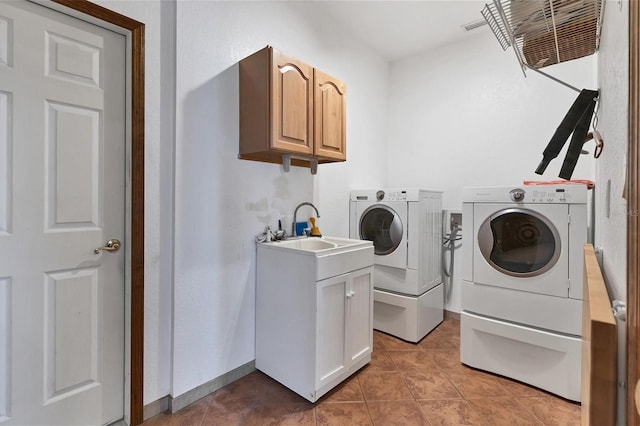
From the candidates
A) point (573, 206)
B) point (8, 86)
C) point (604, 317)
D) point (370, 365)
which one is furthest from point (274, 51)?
point (370, 365)

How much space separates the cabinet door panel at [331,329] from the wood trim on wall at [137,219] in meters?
0.95

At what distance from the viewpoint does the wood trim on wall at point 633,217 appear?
0.43m

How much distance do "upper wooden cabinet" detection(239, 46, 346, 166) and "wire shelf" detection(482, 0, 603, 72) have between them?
105 centimetres

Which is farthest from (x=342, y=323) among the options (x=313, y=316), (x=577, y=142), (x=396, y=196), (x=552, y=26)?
(x=552, y=26)

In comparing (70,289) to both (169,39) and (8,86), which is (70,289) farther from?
(169,39)

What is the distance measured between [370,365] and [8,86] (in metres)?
2.56

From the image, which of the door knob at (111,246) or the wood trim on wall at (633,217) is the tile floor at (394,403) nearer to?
the door knob at (111,246)

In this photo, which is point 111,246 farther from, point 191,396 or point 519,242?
point 519,242

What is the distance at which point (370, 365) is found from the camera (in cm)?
218

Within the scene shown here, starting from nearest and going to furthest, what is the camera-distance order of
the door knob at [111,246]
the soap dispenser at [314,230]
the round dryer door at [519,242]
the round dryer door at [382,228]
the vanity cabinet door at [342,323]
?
the door knob at [111,246], the vanity cabinet door at [342,323], the round dryer door at [519,242], the soap dispenser at [314,230], the round dryer door at [382,228]

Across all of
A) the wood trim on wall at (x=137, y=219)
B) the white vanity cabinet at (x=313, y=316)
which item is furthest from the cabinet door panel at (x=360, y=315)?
the wood trim on wall at (x=137, y=219)

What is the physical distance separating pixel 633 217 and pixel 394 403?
1721mm

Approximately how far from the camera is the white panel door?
1.28m

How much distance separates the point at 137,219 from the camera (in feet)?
5.06
